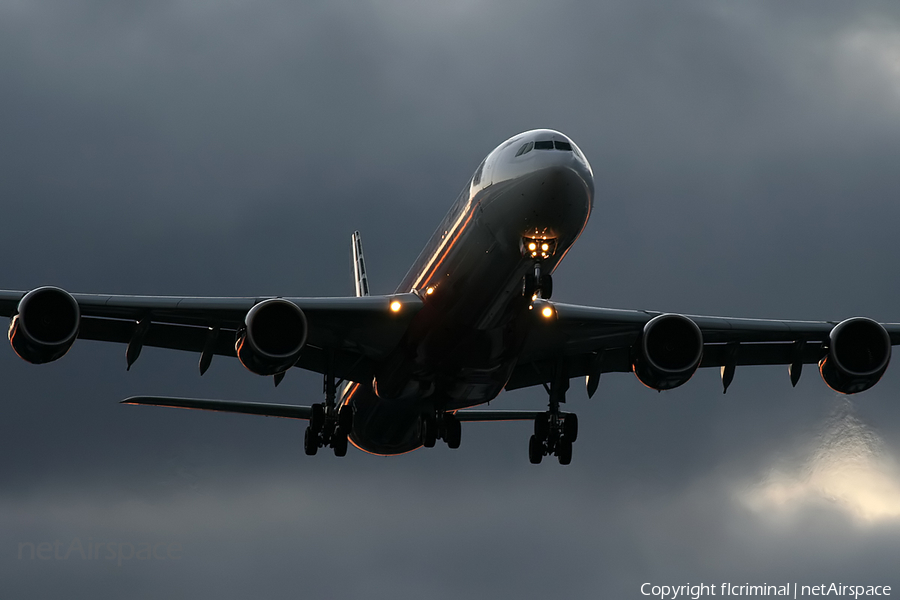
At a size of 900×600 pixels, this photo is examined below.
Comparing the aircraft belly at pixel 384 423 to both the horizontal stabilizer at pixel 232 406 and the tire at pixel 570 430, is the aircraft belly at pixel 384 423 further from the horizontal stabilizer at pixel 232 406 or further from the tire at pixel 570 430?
the tire at pixel 570 430

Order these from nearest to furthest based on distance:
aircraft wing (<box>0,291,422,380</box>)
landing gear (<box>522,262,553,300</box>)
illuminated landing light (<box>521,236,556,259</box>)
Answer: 1. illuminated landing light (<box>521,236,556,259</box>)
2. landing gear (<box>522,262,553,300</box>)
3. aircraft wing (<box>0,291,422,380</box>)

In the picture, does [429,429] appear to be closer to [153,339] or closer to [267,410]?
[267,410]

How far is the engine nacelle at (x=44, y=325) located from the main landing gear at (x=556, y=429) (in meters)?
13.2

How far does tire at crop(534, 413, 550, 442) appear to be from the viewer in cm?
3283

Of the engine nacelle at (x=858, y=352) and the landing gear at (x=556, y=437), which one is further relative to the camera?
the landing gear at (x=556, y=437)

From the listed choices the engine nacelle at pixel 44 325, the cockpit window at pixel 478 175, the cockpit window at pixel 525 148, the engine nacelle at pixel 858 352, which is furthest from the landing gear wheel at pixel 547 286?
the engine nacelle at pixel 44 325

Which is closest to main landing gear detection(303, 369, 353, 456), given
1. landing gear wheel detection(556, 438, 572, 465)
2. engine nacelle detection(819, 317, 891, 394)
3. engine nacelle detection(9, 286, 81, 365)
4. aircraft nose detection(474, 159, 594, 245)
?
landing gear wheel detection(556, 438, 572, 465)

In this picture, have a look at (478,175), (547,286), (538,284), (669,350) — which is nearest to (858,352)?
(669,350)

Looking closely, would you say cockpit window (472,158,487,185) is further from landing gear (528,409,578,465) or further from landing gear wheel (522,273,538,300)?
landing gear (528,409,578,465)

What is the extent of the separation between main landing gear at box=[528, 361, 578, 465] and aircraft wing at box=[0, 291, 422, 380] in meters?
5.33

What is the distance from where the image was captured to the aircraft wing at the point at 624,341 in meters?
30.1

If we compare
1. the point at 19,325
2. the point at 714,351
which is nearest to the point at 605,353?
the point at 714,351

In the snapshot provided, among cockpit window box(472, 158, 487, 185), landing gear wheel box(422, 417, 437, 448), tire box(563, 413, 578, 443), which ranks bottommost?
landing gear wheel box(422, 417, 437, 448)

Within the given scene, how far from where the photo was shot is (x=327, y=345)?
1211 inches
